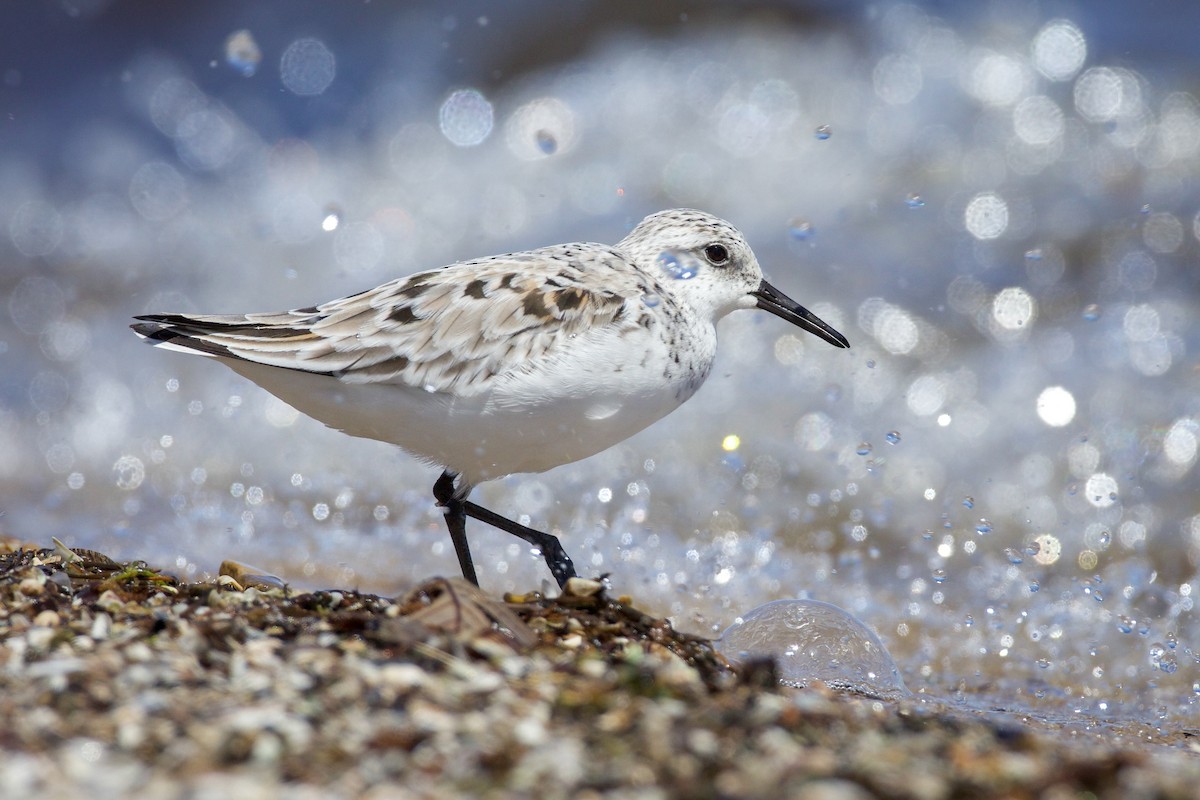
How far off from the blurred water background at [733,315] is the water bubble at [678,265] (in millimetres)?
1445

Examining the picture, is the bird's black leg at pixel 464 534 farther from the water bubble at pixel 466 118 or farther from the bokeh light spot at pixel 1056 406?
the water bubble at pixel 466 118

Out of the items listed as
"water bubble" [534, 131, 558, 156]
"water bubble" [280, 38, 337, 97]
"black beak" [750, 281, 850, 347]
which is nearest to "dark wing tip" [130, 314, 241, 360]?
"black beak" [750, 281, 850, 347]

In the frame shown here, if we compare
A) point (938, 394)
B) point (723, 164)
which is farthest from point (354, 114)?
point (938, 394)

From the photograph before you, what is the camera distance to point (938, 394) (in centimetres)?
742

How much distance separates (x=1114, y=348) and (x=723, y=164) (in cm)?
327

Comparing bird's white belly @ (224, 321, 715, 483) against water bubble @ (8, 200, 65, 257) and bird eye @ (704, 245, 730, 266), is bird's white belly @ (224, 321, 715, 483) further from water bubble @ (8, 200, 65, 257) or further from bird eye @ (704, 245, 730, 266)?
water bubble @ (8, 200, 65, 257)

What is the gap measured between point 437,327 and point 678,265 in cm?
96

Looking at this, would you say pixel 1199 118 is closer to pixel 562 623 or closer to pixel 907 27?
pixel 907 27

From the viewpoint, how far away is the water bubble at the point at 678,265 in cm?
428

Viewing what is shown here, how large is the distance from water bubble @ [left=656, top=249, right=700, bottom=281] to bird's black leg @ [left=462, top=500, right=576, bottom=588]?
1.01 meters

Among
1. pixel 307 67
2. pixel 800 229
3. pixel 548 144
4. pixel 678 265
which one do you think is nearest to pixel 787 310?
pixel 678 265

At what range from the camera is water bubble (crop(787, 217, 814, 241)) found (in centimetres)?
847

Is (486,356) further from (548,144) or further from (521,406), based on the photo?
(548,144)

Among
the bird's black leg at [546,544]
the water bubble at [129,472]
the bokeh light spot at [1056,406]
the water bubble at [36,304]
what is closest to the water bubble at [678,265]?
the bird's black leg at [546,544]
